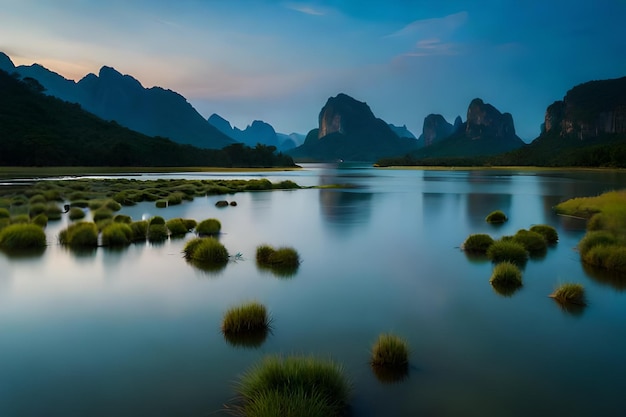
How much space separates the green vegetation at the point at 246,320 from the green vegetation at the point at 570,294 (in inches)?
352

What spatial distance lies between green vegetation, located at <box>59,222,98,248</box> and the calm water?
0.65 m

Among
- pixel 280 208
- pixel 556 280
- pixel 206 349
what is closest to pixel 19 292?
pixel 206 349

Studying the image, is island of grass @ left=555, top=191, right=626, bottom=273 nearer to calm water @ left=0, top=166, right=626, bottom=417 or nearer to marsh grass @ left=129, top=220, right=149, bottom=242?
calm water @ left=0, top=166, right=626, bottom=417

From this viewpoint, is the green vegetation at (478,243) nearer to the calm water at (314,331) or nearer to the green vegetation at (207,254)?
the calm water at (314,331)

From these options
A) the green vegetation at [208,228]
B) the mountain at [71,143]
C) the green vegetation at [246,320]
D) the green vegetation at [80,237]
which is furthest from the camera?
the mountain at [71,143]

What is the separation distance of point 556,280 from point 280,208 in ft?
104

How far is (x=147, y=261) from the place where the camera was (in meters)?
19.0

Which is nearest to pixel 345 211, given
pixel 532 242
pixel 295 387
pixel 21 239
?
pixel 532 242

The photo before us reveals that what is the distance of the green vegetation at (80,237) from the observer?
72.9 ft

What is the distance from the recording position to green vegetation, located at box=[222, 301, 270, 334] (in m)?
10.7

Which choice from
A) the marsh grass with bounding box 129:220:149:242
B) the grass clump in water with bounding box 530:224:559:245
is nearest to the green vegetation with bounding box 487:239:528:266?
the grass clump in water with bounding box 530:224:559:245

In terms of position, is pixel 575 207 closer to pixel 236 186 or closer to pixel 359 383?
pixel 359 383

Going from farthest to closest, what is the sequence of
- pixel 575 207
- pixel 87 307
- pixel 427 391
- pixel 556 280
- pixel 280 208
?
1. pixel 280 208
2. pixel 575 207
3. pixel 556 280
4. pixel 87 307
5. pixel 427 391

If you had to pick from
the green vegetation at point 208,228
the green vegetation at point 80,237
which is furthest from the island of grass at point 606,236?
the green vegetation at point 80,237
